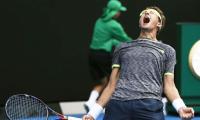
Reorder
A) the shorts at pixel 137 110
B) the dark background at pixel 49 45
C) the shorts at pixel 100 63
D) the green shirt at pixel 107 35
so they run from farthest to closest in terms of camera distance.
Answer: the dark background at pixel 49 45
the shorts at pixel 100 63
the green shirt at pixel 107 35
the shorts at pixel 137 110

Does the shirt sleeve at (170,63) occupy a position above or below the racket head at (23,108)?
above

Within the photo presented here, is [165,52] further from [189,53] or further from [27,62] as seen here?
[27,62]

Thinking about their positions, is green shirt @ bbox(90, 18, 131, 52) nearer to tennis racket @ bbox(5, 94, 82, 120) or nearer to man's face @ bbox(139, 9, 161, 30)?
tennis racket @ bbox(5, 94, 82, 120)

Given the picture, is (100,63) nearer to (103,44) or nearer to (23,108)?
(103,44)

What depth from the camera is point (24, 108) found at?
523 centimetres

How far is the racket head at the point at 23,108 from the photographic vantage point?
5.08 meters

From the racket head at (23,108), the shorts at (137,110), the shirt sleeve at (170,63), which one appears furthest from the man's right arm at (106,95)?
the racket head at (23,108)

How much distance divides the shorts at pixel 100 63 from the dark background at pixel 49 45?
1.34 metres

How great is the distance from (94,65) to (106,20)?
750 mm

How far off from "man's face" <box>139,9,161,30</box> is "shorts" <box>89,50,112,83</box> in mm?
4812

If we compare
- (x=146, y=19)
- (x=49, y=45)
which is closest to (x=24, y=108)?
(x=146, y=19)

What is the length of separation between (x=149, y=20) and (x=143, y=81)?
0.49 metres

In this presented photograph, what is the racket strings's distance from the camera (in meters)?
5.08

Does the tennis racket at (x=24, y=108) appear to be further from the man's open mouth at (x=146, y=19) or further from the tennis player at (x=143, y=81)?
the man's open mouth at (x=146, y=19)
